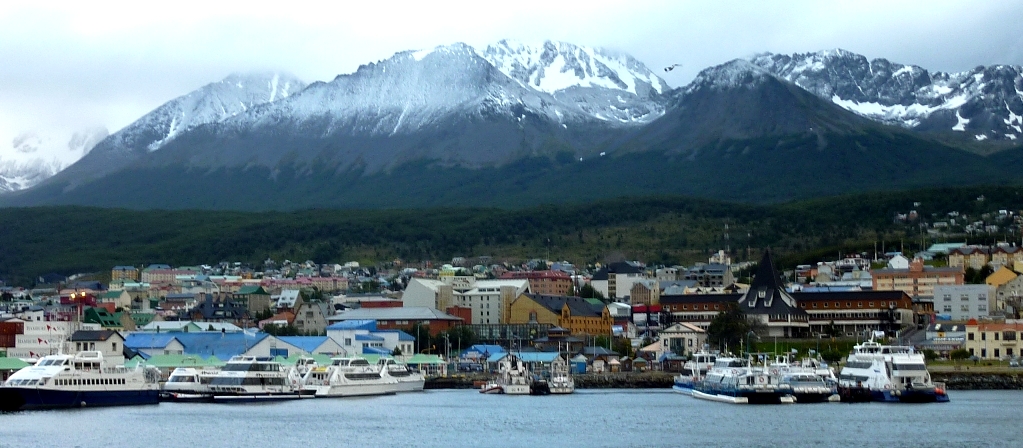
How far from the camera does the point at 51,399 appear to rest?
7519 centimetres

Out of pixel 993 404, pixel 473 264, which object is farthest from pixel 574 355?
pixel 473 264

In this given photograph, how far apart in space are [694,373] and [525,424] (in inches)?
1023

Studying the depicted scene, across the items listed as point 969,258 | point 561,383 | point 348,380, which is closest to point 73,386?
point 348,380

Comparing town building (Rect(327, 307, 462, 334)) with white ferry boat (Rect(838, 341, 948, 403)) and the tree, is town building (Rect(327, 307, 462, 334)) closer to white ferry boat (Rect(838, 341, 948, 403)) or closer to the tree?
the tree

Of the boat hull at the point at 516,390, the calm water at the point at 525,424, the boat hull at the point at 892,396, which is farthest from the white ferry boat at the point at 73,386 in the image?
the boat hull at the point at 892,396

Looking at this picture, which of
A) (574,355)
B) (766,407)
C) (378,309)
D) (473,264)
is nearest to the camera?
(766,407)

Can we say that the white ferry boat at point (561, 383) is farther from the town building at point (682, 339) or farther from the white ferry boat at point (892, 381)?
the town building at point (682, 339)

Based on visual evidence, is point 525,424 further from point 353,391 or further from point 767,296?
point 767,296

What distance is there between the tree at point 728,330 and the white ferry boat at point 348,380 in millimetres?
26120

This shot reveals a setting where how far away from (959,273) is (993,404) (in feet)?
182

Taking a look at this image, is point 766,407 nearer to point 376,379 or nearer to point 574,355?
point 376,379

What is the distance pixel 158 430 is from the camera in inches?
2507

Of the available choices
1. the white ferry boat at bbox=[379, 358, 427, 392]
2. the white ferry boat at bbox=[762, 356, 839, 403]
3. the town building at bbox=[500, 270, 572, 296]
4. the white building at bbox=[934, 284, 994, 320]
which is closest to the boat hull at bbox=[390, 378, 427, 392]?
the white ferry boat at bbox=[379, 358, 427, 392]

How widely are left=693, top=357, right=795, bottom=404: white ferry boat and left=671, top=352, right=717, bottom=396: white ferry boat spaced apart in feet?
8.83
